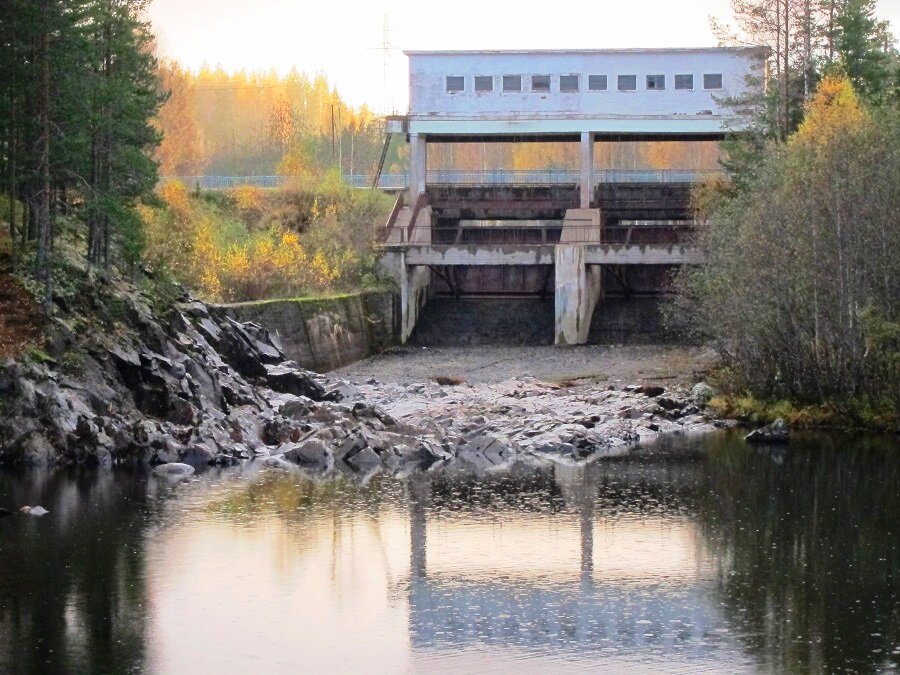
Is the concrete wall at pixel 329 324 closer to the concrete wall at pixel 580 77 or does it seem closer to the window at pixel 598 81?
the concrete wall at pixel 580 77

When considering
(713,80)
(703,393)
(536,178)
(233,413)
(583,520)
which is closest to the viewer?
(583,520)

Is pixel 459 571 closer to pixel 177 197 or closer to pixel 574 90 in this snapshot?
pixel 177 197

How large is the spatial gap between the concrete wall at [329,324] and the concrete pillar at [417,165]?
7366 mm

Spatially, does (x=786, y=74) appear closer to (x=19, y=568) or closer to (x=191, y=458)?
(x=191, y=458)

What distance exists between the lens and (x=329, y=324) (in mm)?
49312

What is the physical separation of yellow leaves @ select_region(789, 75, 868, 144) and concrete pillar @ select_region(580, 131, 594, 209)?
11.9 meters

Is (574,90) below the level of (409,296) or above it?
above

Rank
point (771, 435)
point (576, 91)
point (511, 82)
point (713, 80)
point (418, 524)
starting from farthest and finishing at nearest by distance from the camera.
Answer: point (576, 91) < point (511, 82) < point (713, 80) < point (771, 435) < point (418, 524)

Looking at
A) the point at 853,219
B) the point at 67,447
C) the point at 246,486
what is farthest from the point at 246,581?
the point at 853,219

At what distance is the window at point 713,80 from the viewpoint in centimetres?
5988

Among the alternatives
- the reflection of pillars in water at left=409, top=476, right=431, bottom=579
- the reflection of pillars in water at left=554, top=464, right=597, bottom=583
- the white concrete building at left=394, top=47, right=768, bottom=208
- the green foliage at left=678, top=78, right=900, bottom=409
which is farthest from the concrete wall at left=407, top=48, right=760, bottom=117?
the reflection of pillars in water at left=409, top=476, right=431, bottom=579

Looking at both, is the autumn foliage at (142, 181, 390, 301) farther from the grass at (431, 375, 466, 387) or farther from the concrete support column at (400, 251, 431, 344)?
the grass at (431, 375, 466, 387)

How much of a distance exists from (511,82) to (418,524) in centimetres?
3898

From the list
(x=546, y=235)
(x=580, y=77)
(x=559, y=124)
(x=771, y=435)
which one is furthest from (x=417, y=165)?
(x=771, y=435)
